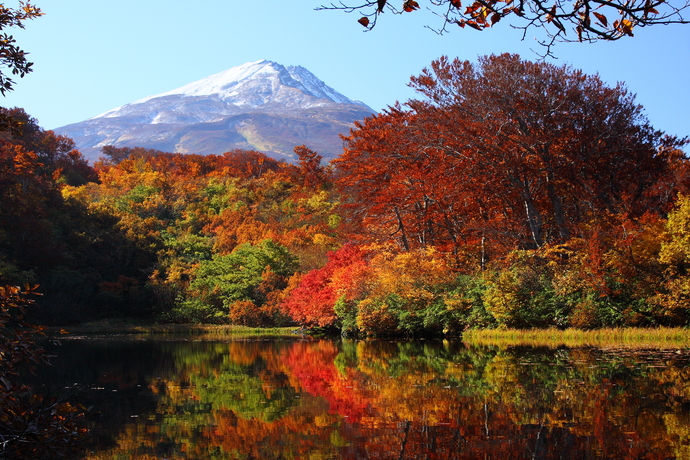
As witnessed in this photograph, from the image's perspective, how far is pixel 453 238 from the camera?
85.2ft

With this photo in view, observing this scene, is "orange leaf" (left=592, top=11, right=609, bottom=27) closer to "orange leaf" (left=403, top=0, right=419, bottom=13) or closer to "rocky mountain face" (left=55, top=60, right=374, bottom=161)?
"orange leaf" (left=403, top=0, right=419, bottom=13)

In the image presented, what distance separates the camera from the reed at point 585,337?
620 inches

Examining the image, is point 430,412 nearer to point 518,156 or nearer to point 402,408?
point 402,408

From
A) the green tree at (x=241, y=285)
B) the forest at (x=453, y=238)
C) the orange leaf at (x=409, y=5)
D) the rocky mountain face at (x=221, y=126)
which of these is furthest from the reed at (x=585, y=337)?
the rocky mountain face at (x=221, y=126)

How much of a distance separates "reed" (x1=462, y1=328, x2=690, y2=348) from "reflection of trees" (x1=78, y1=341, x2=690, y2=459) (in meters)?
2.90

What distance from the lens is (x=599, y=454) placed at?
5426mm

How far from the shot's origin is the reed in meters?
15.8

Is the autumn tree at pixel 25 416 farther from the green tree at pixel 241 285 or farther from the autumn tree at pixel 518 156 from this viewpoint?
the green tree at pixel 241 285

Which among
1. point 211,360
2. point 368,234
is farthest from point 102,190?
point 211,360

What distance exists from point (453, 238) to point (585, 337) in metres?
8.79

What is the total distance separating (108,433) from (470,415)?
13.1 ft

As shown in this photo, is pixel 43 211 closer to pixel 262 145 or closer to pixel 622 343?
pixel 622 343

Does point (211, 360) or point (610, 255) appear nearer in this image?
point (211, 360)

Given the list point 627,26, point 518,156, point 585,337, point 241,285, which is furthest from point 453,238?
point 627,26
